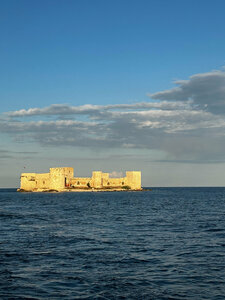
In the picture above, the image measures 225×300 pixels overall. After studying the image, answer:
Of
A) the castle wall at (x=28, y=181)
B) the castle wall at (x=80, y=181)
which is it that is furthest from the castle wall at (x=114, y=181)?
the castle wall at (x=28, y=181)

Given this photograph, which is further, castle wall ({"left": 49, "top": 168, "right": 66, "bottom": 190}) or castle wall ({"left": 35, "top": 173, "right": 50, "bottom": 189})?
castle wall ({"left": 35, "top": 173, "right": 50, "bottom": 189})

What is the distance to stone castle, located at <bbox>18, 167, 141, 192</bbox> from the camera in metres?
165

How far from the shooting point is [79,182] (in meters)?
172

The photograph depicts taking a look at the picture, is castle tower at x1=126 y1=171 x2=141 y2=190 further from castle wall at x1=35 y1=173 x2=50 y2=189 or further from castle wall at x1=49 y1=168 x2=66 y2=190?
castle wall at x1=35 y1=173 x2=50 y2=189

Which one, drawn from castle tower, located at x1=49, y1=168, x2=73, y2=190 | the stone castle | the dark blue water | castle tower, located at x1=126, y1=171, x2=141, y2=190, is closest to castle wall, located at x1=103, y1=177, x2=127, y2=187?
the stone castle

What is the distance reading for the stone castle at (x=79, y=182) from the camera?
165m

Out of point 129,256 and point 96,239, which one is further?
point 96,239

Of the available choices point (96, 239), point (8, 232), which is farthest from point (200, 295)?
point (8, 232)

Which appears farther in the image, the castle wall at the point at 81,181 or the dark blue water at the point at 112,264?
the castle wall at the point at 81,181

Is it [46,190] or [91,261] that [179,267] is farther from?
[46,190]

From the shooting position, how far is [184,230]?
113 feet

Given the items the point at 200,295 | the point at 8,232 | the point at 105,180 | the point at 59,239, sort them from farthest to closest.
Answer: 1. the point at 105,180
2. the point at 8,232
3. the point at 59,239
4. the point at 200,295

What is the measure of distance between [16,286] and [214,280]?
8.83m

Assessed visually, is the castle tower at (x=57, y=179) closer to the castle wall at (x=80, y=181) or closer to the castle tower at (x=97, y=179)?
the castle wall at (x=80, y=181)
